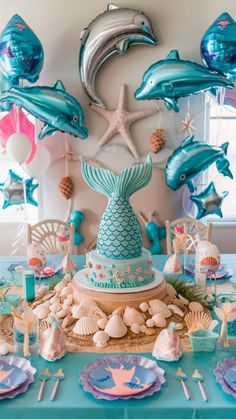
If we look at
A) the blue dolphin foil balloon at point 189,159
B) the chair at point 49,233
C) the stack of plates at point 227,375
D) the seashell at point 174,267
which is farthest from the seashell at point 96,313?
the blue dolphin foil balloon at point 189,159

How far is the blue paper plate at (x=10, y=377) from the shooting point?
1265 mm

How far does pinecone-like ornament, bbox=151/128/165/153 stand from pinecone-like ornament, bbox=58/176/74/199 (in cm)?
69

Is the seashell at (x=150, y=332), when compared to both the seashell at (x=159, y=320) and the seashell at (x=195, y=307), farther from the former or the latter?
the seashell at (x=195, y=307)

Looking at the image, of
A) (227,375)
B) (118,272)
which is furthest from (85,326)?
(227,375)

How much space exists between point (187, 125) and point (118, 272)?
1.88 meters

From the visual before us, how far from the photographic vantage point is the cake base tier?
5.66ft

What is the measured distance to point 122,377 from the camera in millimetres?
1325

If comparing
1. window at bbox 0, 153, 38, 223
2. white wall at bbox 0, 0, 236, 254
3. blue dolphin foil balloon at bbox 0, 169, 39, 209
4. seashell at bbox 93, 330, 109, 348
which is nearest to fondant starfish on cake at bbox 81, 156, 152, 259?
seashell at bbox 93, 330, 109, 348

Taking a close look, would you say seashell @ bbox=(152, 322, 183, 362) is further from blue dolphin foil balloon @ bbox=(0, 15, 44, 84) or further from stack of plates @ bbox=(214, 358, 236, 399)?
blue dolphin foil balloon @ bbox=(0, 15, 44, 84)

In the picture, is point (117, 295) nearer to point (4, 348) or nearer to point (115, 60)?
point (4, 348)

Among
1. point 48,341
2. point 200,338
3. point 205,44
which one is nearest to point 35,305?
point 48,341

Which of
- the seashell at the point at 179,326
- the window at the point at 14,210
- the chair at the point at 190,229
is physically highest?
the window at the point at 14,210

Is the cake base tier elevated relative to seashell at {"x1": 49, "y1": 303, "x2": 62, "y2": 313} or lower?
elevated

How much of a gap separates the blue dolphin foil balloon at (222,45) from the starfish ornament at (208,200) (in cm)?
83
